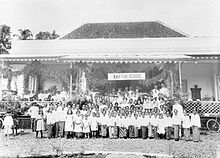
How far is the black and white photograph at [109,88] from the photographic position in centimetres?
640

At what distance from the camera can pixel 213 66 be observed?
37.0ft

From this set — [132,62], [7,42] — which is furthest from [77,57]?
[7,42]

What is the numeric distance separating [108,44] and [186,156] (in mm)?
7637

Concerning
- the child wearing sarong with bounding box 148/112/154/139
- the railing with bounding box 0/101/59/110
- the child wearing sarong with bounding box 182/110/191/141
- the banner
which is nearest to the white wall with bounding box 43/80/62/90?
the railing with bounding box 0/101/59/110

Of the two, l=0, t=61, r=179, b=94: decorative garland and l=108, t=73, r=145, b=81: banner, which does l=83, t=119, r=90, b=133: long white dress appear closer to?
l=108, t=73, r=145, b=81: banner

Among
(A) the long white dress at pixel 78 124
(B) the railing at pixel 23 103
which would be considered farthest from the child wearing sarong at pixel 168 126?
(B) the railing at pixel 23 103

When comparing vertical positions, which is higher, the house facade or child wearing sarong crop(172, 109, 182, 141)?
the house facade

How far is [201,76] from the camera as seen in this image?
11453 millimetres

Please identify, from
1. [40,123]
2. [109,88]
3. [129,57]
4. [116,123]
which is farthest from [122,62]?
[40,123]

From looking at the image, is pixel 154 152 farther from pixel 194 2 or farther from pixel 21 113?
pixel 21 113

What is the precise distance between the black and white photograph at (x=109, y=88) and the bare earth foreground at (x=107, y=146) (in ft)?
0.08

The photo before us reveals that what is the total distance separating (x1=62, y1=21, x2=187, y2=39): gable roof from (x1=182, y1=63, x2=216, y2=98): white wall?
3.49 metres

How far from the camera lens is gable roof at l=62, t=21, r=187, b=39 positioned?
47.3 ft

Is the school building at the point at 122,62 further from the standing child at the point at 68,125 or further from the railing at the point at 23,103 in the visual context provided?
the standing child at the point at 68,125
